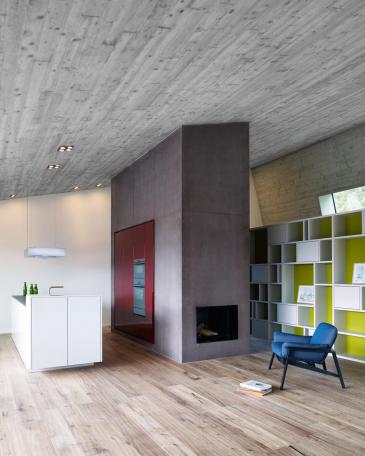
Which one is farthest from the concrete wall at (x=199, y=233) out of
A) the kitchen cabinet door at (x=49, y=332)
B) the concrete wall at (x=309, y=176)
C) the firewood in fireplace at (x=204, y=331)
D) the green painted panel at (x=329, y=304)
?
the concrete wall at (x=309, y=176)

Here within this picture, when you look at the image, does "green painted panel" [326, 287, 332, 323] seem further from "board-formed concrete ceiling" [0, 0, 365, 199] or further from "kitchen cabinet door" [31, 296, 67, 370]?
"kitchen cabinet door" [31, 296, 67, 370]

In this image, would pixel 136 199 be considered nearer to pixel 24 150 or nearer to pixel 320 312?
pixel 24 150

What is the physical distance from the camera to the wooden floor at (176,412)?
338 cm

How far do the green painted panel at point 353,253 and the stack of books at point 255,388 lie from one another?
2.54 m

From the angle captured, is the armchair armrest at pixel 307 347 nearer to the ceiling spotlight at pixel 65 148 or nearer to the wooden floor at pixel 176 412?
the wooden floor at pixel 176 412

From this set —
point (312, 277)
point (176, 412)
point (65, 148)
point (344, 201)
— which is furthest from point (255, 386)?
point (344, 201)

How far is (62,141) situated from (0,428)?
347 cm

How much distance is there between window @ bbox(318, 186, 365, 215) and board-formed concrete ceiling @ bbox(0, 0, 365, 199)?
1.98m

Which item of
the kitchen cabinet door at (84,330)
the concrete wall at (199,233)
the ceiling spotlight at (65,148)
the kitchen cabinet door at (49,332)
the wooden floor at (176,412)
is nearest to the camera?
the wooden floor at (176,412)

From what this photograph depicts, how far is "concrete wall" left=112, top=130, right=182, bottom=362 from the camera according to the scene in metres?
6.46

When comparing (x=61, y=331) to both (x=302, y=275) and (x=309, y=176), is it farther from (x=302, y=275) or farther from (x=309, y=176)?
(x=309, y=176)

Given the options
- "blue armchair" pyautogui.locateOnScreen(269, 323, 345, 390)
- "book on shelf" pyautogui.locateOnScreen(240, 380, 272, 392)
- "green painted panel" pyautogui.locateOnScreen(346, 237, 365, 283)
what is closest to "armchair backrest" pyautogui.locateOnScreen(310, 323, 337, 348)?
"blue armchair" pyautogui.locateOnScreen(269, 323, 345, 390)

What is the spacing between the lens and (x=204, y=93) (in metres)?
5.07

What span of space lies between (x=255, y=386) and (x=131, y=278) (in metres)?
4.04
